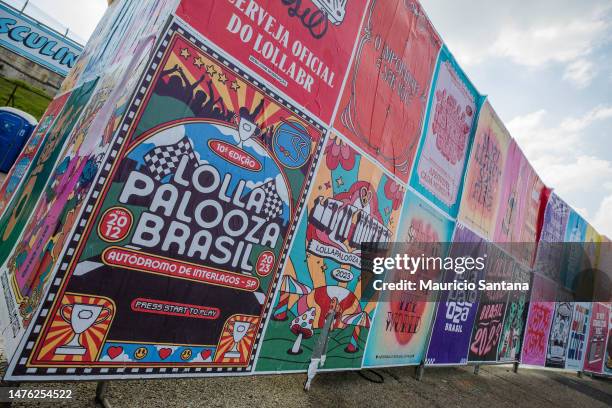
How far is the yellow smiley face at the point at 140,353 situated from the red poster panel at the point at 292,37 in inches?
74.5

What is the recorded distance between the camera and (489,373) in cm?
568

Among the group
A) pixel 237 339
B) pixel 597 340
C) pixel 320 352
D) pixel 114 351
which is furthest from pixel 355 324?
pixel 597 340

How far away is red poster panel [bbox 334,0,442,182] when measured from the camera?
9.76 feet

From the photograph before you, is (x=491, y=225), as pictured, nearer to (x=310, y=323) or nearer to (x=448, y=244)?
(x=448, y=244)

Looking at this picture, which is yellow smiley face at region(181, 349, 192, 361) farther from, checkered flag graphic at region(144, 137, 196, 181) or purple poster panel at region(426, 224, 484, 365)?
purple poster panel at region(426, 224, 484, 365)

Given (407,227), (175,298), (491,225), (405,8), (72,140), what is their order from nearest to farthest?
(175,298) → (72,140) → (405,8) → (407,227) → (491,225)

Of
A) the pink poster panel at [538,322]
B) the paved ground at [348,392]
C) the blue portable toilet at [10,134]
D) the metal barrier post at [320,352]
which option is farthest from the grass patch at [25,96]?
the pink poster panel at [538,322]

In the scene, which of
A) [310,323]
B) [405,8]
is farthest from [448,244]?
[405,8]

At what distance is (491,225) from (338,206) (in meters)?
3.97

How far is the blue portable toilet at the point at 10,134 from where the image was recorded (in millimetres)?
5719

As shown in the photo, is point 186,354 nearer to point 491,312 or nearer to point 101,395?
point 101,395

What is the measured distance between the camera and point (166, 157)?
5.92ft

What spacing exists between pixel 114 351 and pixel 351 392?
7.09 ft

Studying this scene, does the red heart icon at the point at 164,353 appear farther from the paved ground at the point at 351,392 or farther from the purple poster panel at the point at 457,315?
the purple poster panel at the point at 457,315
